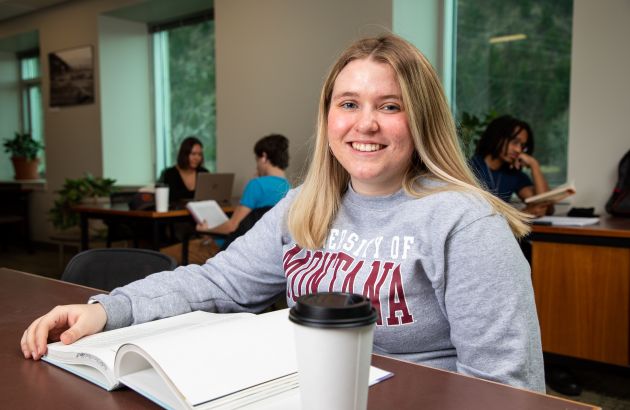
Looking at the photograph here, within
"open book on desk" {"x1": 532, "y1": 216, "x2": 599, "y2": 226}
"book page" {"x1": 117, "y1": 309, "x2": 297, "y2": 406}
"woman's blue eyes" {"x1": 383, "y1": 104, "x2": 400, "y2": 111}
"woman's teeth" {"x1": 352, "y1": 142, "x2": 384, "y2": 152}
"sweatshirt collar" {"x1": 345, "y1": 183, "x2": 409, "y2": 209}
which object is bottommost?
"open book on desk" {"x1": 532, "y1": 216, "x2": 599, "y2": 226}

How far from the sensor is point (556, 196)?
2986mm

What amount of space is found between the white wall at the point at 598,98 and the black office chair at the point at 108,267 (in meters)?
2.68

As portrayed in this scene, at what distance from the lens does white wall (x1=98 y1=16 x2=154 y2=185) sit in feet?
20.9

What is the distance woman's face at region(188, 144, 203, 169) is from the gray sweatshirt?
152 inches

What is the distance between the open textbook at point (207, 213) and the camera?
3.78 meters

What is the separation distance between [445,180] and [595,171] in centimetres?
261

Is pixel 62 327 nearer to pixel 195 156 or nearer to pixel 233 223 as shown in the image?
pixel 233 223

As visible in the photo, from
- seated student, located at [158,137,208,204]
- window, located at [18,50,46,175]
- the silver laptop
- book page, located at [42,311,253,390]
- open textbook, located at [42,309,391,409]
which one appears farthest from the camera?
window, located at [18,50,46,175]

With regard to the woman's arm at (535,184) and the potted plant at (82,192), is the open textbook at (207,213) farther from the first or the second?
the woman's arm at (535,184)

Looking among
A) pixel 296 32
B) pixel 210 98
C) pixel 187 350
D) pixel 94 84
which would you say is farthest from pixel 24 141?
pixel 187 350

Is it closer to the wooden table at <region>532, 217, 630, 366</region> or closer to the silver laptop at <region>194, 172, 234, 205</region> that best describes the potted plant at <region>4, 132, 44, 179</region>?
the silver laptop at <region>194, 172, 234, 205</region>

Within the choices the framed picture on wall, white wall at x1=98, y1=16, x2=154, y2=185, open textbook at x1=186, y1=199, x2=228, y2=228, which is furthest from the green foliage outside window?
open textbook at x1=186, y1=199, x2=228, y2=228

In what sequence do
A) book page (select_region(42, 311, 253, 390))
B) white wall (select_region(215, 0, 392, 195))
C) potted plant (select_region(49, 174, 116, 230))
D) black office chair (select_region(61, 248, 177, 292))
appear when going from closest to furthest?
book page (select_region(42, 311, 253, 390)) → black office chair (select_region(61, 248, 177, 292)) → white wall (select_region(215, 0, 392, 195)) → potted plant (select_region(49, 174, 116, 230))

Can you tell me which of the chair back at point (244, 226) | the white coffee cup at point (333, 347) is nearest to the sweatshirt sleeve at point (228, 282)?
the white coffee cup at point (333, 347)
